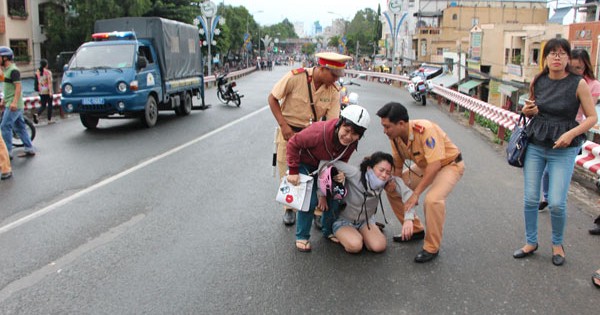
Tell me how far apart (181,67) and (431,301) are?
1363 cm

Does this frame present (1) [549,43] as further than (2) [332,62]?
No

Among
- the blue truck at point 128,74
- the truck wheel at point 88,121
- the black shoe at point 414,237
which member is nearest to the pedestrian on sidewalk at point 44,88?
the blue truck at point 128,74

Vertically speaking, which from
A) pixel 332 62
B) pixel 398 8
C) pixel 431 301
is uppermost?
pixel 398 8

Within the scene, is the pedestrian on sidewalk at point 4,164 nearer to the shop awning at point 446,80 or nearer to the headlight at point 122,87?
the headlight at point 122,87

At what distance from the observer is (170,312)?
152 inches

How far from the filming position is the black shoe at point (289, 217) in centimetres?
589

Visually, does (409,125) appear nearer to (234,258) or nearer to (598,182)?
(234,258)

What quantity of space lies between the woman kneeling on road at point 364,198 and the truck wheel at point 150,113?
364 inches

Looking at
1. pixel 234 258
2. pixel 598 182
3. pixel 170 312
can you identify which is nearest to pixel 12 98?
pixel 234 258

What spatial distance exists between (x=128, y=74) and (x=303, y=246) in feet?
30.0

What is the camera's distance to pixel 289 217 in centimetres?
592

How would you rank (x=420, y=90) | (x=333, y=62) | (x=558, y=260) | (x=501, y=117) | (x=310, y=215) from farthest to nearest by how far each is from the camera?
(x=420, y=90) < (x=501, y=117) < (x=333, y=62) < (x=310, y=215) < (x=558, y=260)

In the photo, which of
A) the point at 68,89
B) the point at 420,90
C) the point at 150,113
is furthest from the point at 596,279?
the point at 420,90

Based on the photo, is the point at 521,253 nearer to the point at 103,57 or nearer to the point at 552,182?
the point at 552,182
